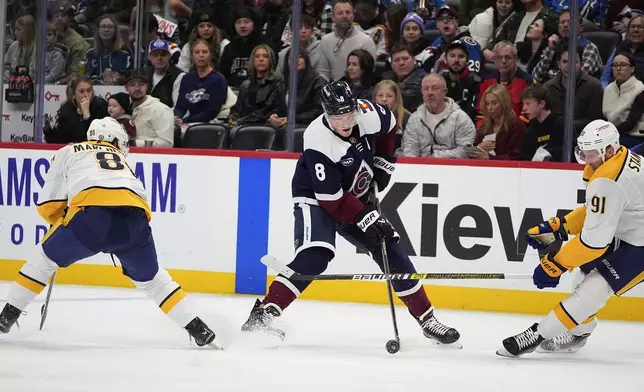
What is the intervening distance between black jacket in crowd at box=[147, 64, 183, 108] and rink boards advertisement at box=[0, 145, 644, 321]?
773 mm

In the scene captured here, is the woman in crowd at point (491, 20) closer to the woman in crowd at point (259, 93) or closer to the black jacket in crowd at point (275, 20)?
the black jacket in crowd at point (275, 20)

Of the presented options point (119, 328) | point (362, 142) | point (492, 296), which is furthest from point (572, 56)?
point (119, 328)

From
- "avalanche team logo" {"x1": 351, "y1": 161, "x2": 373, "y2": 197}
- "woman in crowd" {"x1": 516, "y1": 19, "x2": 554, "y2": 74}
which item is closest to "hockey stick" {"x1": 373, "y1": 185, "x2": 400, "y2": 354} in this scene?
"avalanche team logo" {"x1": 351, "y1": 161, "x2": 373, "y2": 197}

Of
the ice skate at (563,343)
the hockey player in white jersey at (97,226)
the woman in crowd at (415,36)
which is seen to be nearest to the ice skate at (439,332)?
the ice skate at (563,343)

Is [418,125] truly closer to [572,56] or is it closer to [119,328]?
[572,56]

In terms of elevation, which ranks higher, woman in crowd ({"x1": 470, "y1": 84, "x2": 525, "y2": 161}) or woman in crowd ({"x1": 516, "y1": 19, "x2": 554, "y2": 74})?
woman in crowd ({"x1": 516, "y1": 19, "x2": 554, "y2": 74})

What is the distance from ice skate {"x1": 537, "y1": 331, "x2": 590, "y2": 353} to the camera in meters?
4.83

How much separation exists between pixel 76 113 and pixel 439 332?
11.0 feet

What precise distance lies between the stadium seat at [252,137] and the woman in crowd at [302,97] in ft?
0.20

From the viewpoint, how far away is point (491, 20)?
7.05 m

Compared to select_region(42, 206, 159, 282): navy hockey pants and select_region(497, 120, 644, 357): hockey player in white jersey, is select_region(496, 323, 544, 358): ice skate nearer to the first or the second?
select_region(497, 120, 644, 357): hockey player in white jersey

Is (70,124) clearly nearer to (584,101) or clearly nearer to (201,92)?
(201,92)

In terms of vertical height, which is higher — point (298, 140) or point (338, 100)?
point (338, 100)

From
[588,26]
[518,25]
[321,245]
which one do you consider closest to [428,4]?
[518,25]
